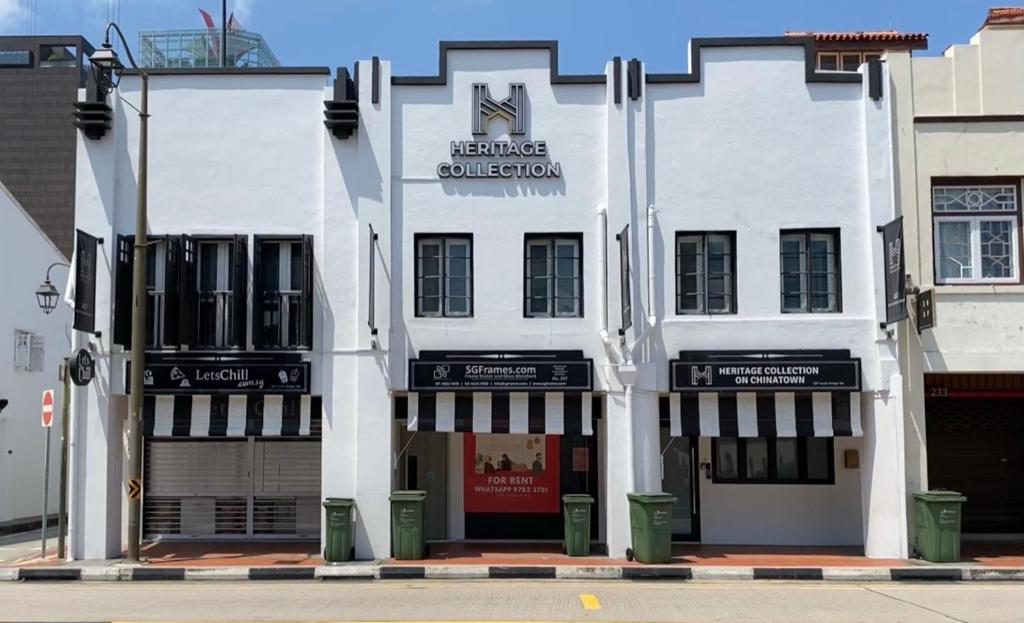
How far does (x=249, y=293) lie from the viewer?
1562 cm

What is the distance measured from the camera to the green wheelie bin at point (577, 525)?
15125 mm

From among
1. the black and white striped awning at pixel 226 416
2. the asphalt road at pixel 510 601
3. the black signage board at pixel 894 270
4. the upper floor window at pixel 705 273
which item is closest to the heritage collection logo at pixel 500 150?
the upper floor window at pixel 705 273

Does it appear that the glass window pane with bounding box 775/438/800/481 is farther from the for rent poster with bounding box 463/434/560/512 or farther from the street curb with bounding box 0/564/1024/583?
the for rent poster with bounding box 463/434/560/512

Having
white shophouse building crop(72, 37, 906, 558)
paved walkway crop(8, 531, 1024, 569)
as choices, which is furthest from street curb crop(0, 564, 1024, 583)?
white shophouse building crop(72, 37, 906, 558)

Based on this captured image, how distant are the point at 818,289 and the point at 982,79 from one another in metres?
4.46

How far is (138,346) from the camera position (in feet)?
48.0

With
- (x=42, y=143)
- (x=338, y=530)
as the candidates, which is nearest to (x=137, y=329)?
(x=338, y=530)

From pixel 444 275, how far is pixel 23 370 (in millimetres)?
11957

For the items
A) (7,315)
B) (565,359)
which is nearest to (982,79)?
(565,359)

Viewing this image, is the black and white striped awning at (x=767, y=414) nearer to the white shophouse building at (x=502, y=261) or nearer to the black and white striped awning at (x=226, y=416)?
the white shophouse building at (x=502, y=261)

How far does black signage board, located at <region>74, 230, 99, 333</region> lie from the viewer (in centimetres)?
1501

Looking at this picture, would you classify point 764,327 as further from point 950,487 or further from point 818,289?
point 950,487

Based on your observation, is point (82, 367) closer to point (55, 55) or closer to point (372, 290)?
point (372, 290)

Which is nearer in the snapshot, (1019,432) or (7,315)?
(1019,432)
